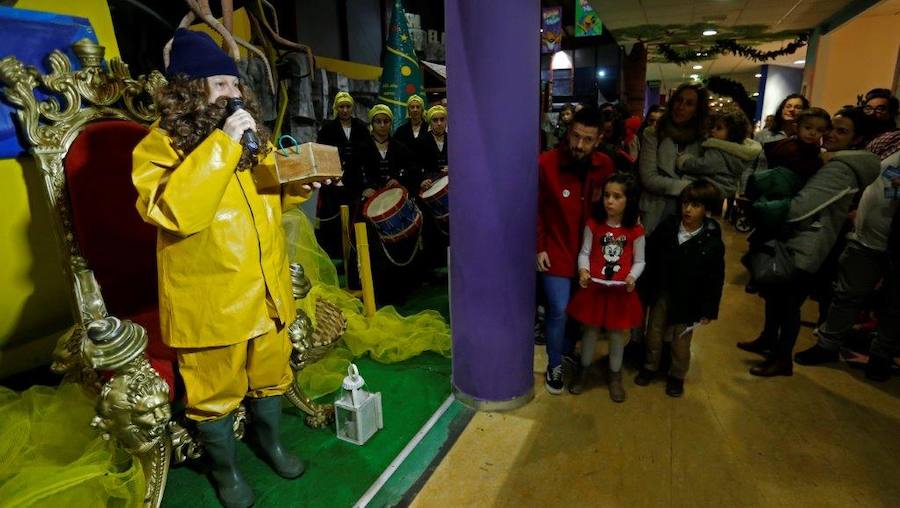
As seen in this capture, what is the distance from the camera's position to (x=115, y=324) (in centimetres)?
166

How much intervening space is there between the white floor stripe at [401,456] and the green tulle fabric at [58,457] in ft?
2.67

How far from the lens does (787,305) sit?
9.54 feet

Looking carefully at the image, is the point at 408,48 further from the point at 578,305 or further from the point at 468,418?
the point at 468,418

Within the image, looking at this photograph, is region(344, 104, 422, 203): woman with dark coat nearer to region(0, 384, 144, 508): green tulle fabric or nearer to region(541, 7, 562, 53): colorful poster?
region(0, 384, 144, 508): green tulle fabric

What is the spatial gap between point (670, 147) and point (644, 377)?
4.52 feet

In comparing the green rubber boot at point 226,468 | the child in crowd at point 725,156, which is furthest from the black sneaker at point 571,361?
the green rubber boot at point 226,468

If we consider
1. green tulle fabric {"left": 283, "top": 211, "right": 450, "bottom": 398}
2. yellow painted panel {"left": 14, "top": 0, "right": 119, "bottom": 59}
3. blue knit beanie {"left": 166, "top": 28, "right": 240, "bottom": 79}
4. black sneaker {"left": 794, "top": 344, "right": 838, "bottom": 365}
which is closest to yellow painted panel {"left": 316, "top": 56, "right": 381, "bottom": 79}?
green tulle fabric {"left": 283, "top": 211, "right": 450, "bottom": 398}

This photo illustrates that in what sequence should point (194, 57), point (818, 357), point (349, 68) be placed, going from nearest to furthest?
1. point (194, 57)
2. point (818, 357)
3. point (349, 68)

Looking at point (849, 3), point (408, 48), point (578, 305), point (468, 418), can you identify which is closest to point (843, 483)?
point (578, 305)

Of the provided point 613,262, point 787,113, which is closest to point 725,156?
point 613,262

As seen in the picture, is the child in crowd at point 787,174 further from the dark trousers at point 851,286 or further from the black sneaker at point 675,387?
the black sneaker at point 675,387

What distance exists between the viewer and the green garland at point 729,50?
990 centimetres

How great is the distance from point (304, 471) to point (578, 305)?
1.64 metres

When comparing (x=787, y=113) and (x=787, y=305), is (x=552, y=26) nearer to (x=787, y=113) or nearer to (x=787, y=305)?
(x=787, y=113)
